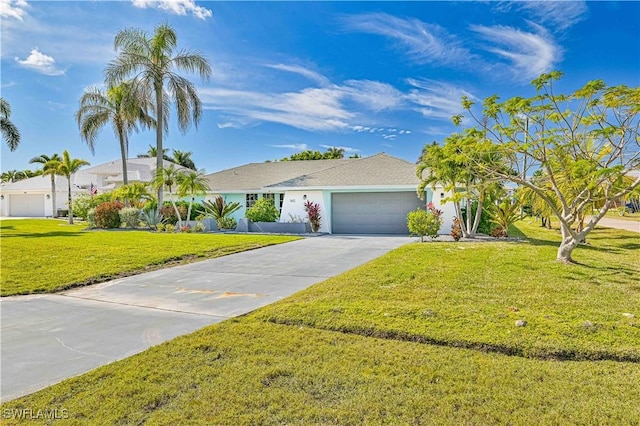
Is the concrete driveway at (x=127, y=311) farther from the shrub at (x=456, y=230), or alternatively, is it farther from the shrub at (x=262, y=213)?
the shrub at (x=262, y=213)

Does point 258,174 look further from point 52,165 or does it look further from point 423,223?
point 52,165

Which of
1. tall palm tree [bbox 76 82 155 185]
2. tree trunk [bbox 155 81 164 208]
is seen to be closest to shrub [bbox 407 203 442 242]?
tree trunk [bbox 155 81 164 208]

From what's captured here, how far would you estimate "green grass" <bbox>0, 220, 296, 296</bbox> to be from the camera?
8.62m

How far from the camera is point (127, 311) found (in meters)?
6.30

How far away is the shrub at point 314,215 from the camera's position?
803 inches

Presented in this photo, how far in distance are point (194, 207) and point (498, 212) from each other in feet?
57.1

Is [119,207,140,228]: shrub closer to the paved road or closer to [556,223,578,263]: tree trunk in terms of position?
[556,223,578,263]: tree trunk

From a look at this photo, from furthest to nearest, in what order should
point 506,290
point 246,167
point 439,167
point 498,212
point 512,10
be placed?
point 246,167, point 498,212, point 439,167, point 512,10, point 506,290

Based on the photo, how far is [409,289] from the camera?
7.15 metres

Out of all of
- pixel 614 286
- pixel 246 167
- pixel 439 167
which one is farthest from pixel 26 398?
pixel 246 167

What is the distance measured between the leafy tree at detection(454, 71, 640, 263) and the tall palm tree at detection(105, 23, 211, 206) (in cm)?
1797

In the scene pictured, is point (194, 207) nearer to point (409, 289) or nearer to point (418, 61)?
point (418, 61)

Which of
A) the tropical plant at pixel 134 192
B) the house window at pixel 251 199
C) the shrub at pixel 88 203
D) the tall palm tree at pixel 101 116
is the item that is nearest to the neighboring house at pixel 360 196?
the house window at pixel 251 199

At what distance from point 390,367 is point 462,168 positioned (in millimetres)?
12121
